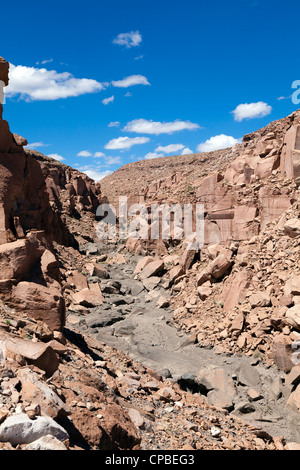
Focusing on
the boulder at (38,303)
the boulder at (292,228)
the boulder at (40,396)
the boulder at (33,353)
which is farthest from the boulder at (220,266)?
the boulder at (40,396)

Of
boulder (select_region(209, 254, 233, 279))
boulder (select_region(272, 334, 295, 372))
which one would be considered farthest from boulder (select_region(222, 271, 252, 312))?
boulder (select_region(272, 334, 295, 372))

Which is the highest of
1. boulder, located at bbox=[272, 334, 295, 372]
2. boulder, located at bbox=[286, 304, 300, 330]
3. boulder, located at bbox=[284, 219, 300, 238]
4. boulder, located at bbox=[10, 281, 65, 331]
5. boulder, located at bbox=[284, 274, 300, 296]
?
boulder, located at bbox=[284, 219, 300, 238]

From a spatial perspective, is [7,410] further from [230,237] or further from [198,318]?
[230,237]

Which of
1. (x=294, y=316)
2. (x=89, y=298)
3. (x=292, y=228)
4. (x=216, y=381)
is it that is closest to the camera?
(x=216, y=381)

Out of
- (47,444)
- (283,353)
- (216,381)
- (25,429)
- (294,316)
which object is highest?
(25,429)

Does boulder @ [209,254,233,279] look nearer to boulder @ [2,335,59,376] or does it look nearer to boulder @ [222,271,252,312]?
boulder @ [222,271,252,312]

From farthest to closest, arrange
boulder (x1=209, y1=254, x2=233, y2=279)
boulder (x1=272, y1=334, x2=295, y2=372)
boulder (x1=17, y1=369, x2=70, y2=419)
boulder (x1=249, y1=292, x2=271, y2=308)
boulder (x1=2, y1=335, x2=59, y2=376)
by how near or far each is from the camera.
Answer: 1. boulder (x1=209, y1=254, x2=233, y2=279)
2. boulder (x1=249, y1=292, x2=271, y2=308)
3. boulder (x1=272, y1=334, x2=295, y2=372)
4. boulder (x1=2, y1=335, x2=59, y2=376)
5. boulder (x1=17, y1=369, x2=70, y2=419)

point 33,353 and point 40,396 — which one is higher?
point 33,353

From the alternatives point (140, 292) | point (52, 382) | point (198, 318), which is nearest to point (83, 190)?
point (140, 292)

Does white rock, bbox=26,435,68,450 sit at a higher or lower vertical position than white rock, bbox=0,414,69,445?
lower

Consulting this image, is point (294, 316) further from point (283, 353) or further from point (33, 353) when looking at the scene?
point (33, 353)

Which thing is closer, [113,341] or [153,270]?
[113,341]

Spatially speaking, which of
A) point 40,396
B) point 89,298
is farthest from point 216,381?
point 89,298

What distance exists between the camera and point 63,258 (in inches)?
782
